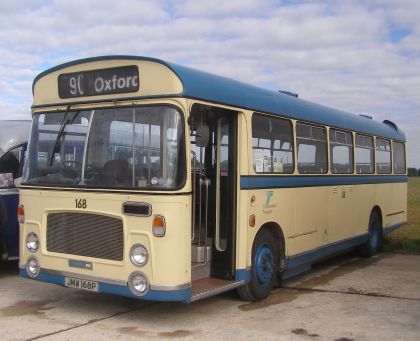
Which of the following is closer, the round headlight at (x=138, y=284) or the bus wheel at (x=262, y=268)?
the round headlight at (x=138, y=284)

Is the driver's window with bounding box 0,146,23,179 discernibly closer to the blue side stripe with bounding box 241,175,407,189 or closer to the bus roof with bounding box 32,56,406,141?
the bus roof with bounding box 32,56,406,141

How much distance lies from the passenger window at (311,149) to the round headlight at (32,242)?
154 inches

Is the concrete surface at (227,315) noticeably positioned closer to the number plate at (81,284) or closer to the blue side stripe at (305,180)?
the number plate at (81,284)

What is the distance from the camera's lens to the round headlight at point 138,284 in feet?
19.9

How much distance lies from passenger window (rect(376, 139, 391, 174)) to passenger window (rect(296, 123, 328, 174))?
3.07 meters

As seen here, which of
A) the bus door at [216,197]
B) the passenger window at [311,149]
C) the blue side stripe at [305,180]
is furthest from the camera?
the passenger window at [311,149]

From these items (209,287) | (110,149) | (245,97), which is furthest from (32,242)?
(245,97)

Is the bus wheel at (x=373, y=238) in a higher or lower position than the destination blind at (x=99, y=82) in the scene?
lower

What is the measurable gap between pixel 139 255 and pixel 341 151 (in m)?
5.30

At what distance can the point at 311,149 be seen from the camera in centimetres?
908

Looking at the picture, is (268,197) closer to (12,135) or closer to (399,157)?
(12,135)

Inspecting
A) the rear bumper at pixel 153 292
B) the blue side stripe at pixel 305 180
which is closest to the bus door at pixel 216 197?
the blue side stripe at pixel 305 180

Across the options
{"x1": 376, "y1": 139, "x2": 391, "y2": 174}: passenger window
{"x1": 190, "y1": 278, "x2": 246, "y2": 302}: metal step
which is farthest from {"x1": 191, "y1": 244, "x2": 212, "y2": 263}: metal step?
{"x1": 376, "y1": 139, "x2": 391, "y2": 174}: passenger window

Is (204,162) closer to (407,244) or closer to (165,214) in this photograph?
(165,214)
